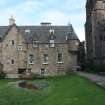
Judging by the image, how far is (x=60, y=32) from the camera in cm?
8669

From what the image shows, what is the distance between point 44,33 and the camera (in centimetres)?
8662

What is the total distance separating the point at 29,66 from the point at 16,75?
3632 millimetres

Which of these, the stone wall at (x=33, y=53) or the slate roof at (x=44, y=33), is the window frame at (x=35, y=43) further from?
the slate roof at (x=44, y=33)

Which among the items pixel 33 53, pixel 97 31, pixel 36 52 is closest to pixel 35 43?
pixel 36 52

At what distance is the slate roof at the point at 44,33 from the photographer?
85.2 m

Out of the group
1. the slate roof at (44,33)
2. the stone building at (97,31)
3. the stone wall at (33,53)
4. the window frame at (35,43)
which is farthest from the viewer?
the stone building at (97,31)

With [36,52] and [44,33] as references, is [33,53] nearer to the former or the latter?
[36,52]

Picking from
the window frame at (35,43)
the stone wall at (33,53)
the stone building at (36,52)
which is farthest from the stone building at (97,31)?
the window frame at (35,43)

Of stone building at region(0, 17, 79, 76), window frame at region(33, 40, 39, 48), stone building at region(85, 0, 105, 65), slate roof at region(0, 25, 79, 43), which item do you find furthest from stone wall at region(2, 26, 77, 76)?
stone building at region(85, 0, 105, 65)

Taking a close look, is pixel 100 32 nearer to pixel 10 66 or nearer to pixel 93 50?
pixel 93 50

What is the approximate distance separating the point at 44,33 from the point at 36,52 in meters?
4.65

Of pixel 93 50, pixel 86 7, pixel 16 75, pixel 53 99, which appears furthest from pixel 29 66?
pixel 53 99

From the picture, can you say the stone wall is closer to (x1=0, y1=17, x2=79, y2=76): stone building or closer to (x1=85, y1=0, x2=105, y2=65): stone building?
(x1=0, y1=17, x2=79, y2=76): stone building

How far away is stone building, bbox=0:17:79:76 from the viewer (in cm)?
8406
